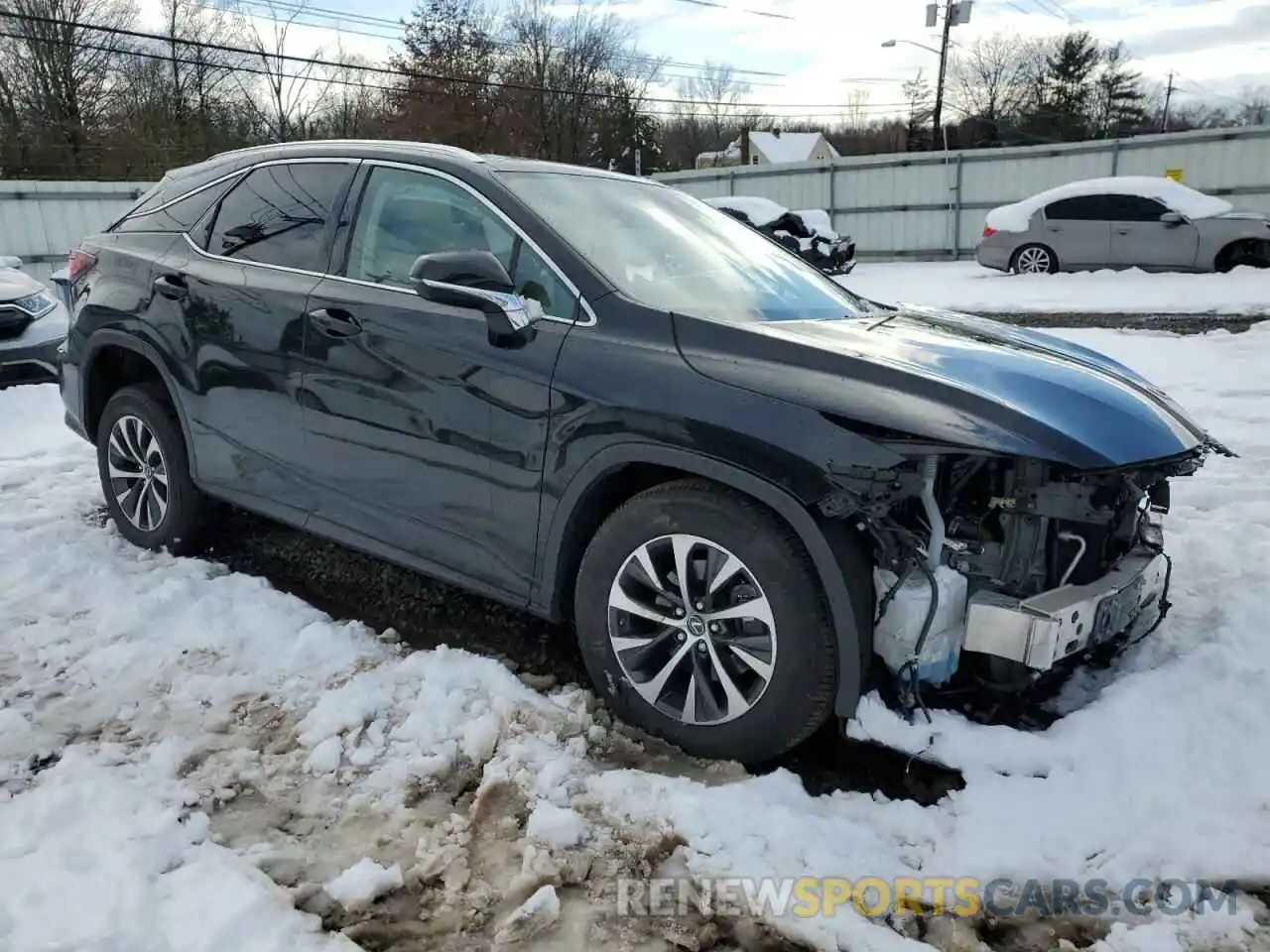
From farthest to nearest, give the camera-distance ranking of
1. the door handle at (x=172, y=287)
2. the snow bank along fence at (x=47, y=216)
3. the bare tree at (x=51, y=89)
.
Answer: the bare tree at (x=51, y=89), the snow bank along fence at (x=47, y=216), the door handle at (x=172, y=287)

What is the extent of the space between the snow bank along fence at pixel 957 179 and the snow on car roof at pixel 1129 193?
4.46 meters

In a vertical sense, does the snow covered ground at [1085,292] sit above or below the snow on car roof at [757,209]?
below

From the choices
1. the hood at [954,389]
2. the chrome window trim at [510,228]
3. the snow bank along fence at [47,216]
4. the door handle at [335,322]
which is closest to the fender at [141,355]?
the door handle at [335,322]

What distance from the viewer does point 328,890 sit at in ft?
7.08

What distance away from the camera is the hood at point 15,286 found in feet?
24.5

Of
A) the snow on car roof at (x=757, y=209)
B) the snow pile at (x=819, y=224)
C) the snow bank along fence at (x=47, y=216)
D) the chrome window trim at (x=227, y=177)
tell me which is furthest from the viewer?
the snow pile at (x=819, y=224)

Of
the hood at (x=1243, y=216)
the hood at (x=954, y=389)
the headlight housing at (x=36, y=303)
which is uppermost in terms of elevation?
the hood at (x=1243, y=216)

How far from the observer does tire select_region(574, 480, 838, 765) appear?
7.97 feet

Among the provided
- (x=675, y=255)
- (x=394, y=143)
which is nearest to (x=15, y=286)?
(x=394, y=143)

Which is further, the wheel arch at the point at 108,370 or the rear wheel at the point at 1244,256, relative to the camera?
the rear wheel at the point at 1244,256

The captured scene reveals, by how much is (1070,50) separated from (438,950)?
189 ft

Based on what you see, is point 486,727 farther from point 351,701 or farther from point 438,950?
point 438,950

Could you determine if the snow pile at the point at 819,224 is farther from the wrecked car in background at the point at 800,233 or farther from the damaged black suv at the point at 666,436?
the damaged black suv at the point at 666,436

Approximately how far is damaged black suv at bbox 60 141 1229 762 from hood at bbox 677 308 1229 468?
11 millimetres
